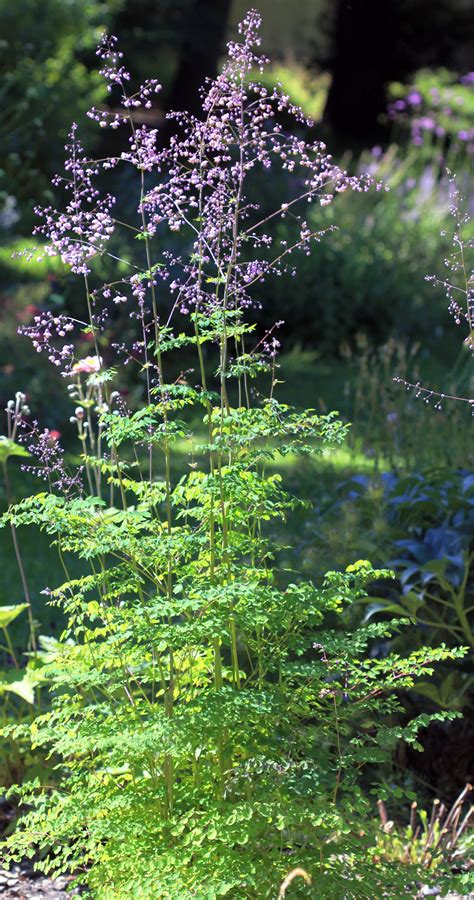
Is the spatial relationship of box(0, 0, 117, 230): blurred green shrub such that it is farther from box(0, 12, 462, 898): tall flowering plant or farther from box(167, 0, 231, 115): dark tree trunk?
box(0, 12, 462, 898): tall flowering plant

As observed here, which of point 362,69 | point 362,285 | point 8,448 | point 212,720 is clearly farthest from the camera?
point 362,69

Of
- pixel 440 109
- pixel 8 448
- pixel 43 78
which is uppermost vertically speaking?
pixel 43 78

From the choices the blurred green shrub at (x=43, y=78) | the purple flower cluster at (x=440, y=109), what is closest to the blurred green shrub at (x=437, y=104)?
the purple flower cluster at (x=440, y=109)

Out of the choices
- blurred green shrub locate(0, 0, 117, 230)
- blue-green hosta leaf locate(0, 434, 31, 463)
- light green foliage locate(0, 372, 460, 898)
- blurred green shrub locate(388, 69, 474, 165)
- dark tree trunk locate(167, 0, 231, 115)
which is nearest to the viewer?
light green foliage locate(0, 372, 460, 898)

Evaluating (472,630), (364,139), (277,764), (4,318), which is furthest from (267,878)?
(364,139)

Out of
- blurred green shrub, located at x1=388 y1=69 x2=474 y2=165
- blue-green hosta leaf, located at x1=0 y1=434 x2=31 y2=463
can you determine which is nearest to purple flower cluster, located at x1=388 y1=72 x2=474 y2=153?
blurred green shrub, located at x1=388 y1=69 x2=474 y2=165

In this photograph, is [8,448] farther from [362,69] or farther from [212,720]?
[362,69]

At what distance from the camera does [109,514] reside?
10.1 feet

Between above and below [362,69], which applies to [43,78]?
below

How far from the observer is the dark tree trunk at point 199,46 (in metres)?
14.6

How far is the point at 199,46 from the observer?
575 inches

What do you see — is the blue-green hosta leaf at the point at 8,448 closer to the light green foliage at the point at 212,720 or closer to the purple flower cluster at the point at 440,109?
the light green foliage at the point at 212,720

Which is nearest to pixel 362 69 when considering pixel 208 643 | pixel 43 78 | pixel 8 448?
pixel 43 78

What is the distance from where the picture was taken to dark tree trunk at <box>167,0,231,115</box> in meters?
14.6
